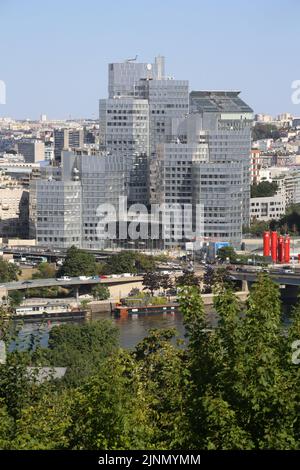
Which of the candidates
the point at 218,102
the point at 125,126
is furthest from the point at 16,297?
the point at 218,102

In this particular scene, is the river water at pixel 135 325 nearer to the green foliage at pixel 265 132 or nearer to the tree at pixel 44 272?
the tree at pixel 44 272

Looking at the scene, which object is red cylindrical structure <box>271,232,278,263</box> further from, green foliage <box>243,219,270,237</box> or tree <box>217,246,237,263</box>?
green foliage <box>243,219,270,237</box>

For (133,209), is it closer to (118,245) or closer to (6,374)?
(118,245)

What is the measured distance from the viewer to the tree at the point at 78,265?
14.3m

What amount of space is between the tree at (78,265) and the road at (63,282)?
0.17 metres

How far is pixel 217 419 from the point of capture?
3777mm

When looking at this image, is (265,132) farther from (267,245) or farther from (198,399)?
(198,399)

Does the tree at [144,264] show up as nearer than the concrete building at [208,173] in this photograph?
Yes

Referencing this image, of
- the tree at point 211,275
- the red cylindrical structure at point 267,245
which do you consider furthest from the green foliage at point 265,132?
the tree at point 211,275

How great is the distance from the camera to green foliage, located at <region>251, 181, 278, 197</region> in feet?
66.0

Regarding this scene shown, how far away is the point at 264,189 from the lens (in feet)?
66.8

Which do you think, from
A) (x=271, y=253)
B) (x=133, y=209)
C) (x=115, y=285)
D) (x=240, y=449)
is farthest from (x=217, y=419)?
(x=133, y=209)

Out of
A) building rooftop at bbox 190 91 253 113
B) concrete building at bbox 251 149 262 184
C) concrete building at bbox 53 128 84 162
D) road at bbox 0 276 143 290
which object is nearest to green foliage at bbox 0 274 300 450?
road at bbox 0 276 143 290

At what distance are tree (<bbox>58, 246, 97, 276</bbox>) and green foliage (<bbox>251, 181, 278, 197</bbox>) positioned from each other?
5824 millimetres
